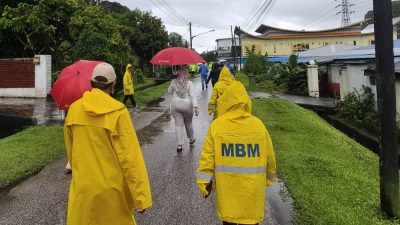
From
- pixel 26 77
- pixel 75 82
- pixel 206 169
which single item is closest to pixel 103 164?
pixel 206 169

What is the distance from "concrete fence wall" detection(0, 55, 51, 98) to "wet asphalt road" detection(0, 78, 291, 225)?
11.7 meters

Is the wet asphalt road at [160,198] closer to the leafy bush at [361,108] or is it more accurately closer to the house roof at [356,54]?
the leafy bush at [361,108]

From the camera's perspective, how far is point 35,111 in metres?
14.9

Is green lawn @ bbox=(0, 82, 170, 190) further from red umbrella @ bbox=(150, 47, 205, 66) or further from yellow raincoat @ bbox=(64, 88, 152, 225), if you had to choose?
yellow raincoat @ bbox=(64, 88, 152, 225)

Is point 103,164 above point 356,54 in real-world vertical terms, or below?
below

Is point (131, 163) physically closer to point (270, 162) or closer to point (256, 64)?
point (270, 162)

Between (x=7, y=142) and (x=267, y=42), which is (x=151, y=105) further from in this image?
(x=267, y=42)

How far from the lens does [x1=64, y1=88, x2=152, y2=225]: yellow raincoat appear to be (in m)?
3.11

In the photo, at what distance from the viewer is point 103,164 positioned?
10.3 feet

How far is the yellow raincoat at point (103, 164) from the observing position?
311 cm

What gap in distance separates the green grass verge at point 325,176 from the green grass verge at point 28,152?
4.13 m

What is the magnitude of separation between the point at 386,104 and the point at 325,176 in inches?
82.4

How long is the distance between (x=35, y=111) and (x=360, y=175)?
11.5 metres

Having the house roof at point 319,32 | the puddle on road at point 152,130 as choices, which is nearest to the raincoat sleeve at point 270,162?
the puddle on road at point 152,130
